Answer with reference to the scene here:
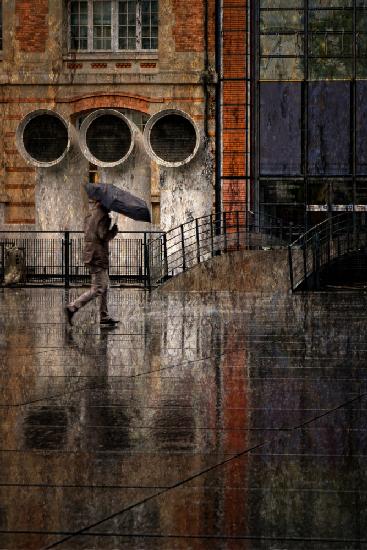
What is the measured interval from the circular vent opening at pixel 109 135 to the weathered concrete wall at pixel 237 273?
7.76 metres

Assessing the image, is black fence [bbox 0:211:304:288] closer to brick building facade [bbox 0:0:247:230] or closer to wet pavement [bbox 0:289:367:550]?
brick building facade [bbox 0:0:247:230]

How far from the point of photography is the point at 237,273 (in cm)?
2888

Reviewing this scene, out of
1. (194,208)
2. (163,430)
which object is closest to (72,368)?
(163,430)

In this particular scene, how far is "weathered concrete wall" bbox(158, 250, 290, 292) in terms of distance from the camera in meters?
28.9

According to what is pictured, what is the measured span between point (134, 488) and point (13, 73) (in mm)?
30641

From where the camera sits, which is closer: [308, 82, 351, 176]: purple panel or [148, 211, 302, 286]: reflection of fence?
[148, 211, 302, 286]: reflection of fence

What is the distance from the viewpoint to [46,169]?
36.2 meters

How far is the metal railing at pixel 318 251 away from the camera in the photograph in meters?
28.7

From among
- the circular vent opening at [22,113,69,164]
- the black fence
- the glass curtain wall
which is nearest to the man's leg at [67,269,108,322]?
the black fence

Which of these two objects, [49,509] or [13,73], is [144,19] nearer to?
[13,73]

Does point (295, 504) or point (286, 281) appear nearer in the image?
point (295, 504)

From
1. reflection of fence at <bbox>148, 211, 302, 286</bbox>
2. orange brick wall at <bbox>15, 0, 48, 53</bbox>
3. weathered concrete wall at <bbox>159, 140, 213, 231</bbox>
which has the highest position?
orange brick wall at <bbox>15, 0, 48, 53</bbox>

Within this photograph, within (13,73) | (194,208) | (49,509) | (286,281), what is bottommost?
(49,509)

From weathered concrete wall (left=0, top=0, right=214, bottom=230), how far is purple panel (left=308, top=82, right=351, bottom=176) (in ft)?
8.92
